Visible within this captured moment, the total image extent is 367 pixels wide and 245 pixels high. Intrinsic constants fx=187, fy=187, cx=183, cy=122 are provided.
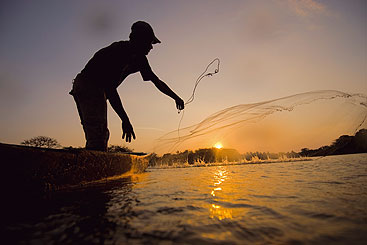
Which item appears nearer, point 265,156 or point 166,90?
point 166,90

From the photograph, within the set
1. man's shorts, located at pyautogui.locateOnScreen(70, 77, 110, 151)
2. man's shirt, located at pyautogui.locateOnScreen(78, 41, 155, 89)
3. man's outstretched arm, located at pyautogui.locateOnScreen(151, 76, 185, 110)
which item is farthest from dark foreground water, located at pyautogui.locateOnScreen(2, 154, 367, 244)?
man's outstretched arm, located at pyautogui.locateOnScreen(151, 76, 185, 110)

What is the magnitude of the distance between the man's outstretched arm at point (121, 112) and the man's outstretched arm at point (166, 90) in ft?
3.73

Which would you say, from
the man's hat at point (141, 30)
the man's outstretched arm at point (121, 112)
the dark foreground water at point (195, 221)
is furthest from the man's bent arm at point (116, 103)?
the dark foreground water at point (195, 221)

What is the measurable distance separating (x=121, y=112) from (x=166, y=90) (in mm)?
1454

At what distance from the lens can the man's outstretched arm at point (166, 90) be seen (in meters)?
5.43

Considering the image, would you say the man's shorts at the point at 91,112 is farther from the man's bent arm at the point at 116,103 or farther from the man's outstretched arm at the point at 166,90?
the man's outstretched arm at the point at 166,90

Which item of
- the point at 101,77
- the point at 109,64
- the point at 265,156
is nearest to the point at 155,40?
the point at 109,64

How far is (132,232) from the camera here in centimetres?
128

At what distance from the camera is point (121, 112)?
17.8 feet

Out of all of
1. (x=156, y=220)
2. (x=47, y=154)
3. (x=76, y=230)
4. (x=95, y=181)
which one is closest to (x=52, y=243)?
(x=76, y=230)

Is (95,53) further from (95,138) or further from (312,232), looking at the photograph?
(312,232)

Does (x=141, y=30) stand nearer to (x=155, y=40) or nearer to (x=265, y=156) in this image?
(x=155, y=40)

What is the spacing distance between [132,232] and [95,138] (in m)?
3.84

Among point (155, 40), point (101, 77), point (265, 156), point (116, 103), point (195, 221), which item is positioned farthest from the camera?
point (265, 156)
